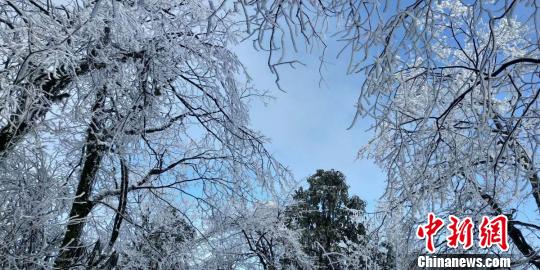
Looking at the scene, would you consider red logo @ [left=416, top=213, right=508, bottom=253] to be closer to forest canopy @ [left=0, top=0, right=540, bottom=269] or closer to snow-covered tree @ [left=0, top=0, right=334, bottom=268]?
forest canopy @ [left=0, top=0, right=540, bottom=269]

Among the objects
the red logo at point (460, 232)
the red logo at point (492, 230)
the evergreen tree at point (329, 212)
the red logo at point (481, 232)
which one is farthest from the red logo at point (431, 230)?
the evergreen tree at point (329, 212)

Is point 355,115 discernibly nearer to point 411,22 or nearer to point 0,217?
point 411,22

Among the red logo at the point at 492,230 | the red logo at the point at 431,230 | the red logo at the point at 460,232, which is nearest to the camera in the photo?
the red logo at the point at 460,232

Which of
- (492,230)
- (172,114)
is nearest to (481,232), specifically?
(492,230)

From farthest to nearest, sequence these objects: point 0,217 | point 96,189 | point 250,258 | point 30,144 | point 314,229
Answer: point 314,229 → point 250,258 → point 96,189 → point 30,144 → point 0,217

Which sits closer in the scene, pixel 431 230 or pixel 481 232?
pixel 481 232

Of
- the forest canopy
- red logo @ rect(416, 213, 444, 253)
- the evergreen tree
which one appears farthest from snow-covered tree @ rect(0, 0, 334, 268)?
the evergreen tree

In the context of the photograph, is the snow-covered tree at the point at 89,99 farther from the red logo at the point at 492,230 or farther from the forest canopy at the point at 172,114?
the red logo at the point at 492,230

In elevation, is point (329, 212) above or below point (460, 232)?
above

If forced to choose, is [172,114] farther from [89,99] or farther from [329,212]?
[329,212]

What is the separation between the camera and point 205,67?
182 inches

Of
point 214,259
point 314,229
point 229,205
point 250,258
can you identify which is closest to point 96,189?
point 229,205

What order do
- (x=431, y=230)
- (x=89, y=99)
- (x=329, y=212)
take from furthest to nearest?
(x=329, y=212)
(x=431, y=230)
(x=89, y=99)

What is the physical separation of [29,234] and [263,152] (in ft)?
8.05
